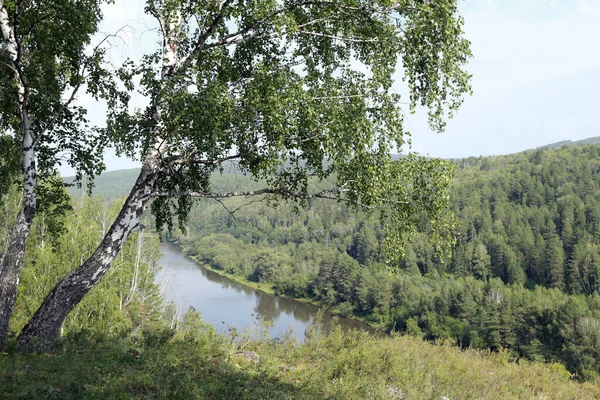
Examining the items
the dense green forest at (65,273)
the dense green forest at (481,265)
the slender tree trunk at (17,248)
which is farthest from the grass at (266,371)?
the dense green forest at (65,273)

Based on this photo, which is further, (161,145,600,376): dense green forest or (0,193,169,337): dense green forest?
(161,145,600,376): dense green forest

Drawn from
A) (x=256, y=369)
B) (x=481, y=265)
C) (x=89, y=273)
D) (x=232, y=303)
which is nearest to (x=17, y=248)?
(x=89, y=273)

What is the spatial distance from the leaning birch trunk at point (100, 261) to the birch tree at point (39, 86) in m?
0.52

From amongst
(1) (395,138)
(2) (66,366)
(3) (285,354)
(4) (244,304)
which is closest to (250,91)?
(1) (395,138)

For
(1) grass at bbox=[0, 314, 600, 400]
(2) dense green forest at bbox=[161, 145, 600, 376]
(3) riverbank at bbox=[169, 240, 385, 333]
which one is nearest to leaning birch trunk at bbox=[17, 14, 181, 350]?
(1) grass at bbox=[0, 314, 600, 400]

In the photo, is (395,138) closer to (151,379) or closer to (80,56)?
(151,379)

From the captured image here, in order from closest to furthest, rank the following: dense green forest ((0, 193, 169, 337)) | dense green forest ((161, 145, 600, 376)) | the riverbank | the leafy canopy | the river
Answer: the leafy canopy, dense green forest ((0, 193, 169, 337)), the river, dense green forest ((161, 145, 600, 376)), the riverbank

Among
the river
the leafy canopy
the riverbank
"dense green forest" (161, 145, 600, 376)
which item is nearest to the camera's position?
the leafy canopy

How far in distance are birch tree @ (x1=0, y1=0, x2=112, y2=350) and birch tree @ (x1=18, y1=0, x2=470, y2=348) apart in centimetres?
92

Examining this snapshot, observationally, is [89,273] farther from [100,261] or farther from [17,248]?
[17,248]

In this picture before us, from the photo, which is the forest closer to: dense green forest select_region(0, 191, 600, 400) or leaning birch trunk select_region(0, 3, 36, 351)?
dense green forest select_region(0, 191, 600, 400)

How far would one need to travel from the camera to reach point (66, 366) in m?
6.36

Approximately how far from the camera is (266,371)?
7.45 metres

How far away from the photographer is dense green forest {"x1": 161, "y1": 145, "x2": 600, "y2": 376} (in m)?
55.5
